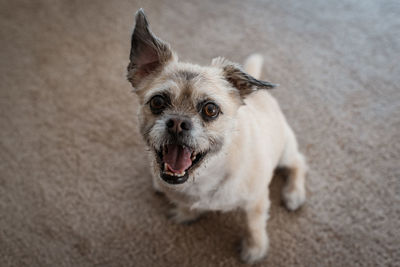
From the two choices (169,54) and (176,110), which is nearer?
(176,110)

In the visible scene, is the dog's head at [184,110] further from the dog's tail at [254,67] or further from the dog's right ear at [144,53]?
the dog's tail at [254,67]

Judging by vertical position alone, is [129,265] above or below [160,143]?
below

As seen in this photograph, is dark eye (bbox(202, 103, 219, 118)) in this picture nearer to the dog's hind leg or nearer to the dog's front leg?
the dog's front leg

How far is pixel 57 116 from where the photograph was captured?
2.05 metres

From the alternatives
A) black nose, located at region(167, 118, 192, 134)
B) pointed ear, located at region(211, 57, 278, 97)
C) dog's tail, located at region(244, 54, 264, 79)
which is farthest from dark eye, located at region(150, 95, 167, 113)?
dog's tail, located at region(244, 54, 264, 79)

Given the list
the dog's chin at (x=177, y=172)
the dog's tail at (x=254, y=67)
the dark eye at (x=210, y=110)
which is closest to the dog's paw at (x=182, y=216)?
the dog's chin at (x=177, y=172)

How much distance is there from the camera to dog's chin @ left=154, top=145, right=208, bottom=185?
1111 mm

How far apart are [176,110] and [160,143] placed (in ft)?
0.47

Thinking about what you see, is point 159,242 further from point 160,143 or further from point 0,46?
point 0,46

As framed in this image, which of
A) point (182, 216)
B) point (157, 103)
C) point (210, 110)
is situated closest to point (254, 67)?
point (210, 110)

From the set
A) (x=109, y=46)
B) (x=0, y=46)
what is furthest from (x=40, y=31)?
(x=109, y=46)

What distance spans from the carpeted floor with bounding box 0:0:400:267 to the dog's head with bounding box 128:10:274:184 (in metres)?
0.66

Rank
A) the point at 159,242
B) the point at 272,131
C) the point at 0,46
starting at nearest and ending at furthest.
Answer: the point at 272,131 → the point at 159,242 → the point at 0,46

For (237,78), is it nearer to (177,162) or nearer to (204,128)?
(204,128)
